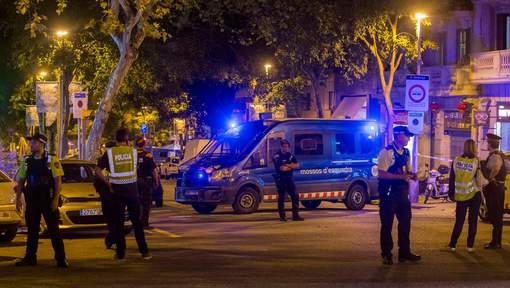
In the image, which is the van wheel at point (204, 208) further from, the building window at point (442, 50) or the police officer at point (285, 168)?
the building window at point (442, 50)

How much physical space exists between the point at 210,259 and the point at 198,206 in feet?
34.0

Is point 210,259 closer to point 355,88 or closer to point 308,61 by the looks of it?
point 308,61

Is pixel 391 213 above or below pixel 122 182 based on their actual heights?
below

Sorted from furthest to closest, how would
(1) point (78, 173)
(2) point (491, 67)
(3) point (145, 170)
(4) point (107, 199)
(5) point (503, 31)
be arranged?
(5) point (503, 31) → (2) point (491, 67) → (1) point (78, 173) → (3) point (145, 170) → (4) point (107, 199)

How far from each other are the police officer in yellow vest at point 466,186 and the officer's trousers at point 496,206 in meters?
0.69

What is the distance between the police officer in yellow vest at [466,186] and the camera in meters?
13.5

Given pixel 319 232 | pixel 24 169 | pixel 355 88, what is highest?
pixel 355 88

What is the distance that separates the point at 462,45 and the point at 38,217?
27.0 metres

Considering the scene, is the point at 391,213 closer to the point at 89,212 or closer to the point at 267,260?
the point at 267,260

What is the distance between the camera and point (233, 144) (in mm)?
22688

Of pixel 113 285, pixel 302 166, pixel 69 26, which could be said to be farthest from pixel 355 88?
pixel 113 285

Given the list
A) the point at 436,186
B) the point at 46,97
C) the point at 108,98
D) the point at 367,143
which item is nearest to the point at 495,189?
the point at 367,143

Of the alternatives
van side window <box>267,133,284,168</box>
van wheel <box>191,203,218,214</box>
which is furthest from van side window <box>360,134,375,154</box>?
van wheel <box>191,203,218,214</box>

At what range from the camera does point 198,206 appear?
23.1 meters
